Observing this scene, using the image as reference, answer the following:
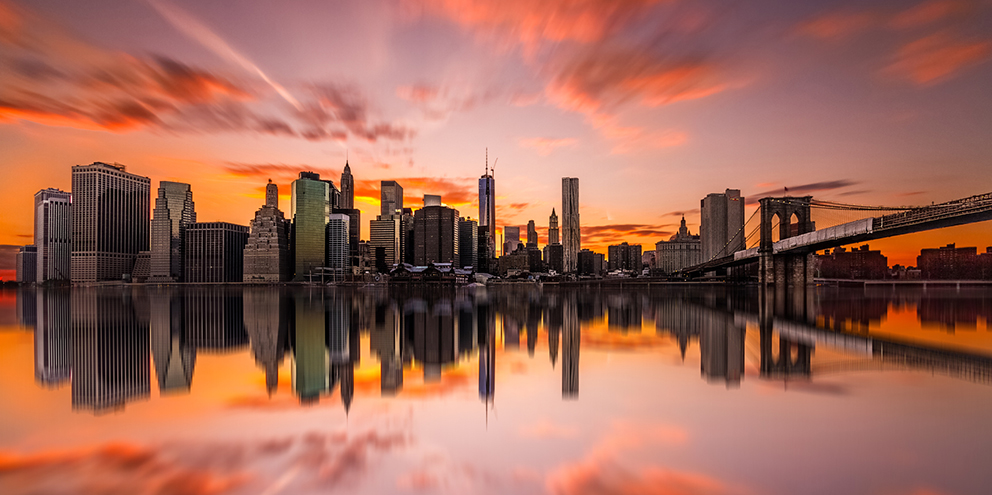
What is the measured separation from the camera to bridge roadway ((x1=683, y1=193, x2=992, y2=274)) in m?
52.8

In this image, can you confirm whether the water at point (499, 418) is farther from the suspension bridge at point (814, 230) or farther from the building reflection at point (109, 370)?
the suspension bridge at point (814, 230)

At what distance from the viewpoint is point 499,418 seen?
457 inches

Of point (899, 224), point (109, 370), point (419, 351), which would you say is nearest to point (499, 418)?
point (419, 351)

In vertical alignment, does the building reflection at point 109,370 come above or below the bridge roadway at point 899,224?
below

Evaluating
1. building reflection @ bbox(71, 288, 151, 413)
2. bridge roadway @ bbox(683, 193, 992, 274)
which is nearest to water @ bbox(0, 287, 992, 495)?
building reflection @ bbox(71, 288, 151, 413)

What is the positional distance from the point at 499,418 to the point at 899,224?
75.0 m

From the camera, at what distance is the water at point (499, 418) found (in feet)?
26.0

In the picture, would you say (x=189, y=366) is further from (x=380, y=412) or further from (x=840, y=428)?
(x=840, y=428)

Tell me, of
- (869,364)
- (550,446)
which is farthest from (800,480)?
(869,364)

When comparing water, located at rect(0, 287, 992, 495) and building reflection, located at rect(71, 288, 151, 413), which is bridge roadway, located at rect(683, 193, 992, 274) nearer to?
water, located at rect(0, 287, 992, 495)

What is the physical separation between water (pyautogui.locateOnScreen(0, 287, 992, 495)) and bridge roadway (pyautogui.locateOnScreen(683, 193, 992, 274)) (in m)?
44.9

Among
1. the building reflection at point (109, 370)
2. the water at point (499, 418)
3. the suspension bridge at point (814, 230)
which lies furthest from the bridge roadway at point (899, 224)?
the building reflection at point (109, 370)

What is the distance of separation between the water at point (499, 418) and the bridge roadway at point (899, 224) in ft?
147

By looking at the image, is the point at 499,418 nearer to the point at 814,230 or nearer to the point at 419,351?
the point at 419,351
